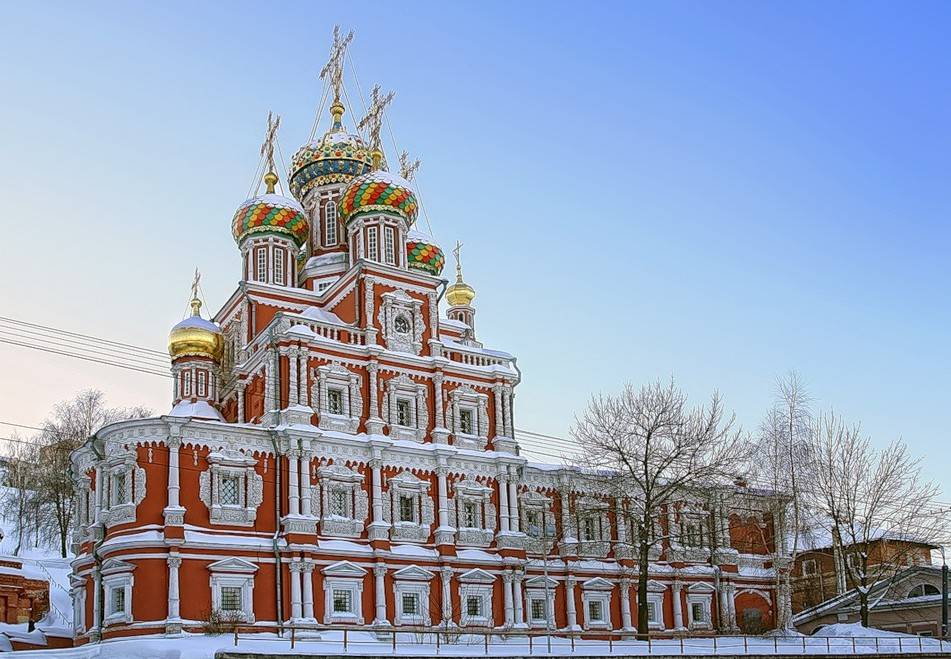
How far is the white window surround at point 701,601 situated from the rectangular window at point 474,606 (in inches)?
408

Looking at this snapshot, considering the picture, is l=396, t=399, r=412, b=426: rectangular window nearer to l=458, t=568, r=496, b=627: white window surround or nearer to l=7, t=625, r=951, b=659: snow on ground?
l=458, t=568, r=496, b=627: white window surround

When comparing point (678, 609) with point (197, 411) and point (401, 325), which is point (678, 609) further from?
point (197, 411)

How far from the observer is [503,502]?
1588 inches

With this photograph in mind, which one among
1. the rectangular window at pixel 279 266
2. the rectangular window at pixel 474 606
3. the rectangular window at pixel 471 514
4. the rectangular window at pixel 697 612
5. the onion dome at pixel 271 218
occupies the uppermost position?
the onion dome at pixel 271 218

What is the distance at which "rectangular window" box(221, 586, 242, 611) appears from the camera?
111 ft

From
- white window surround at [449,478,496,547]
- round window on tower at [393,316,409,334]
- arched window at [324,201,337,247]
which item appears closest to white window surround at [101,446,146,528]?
round window on tower at [393,316,409,334]

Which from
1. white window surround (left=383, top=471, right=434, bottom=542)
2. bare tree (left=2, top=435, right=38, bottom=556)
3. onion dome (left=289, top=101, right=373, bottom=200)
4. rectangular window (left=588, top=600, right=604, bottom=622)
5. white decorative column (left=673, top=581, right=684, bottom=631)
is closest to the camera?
white window surround (left=383, top=471, right=434, bottom=542)

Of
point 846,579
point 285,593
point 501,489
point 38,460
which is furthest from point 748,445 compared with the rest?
point 38,460

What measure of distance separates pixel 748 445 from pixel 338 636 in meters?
17.5

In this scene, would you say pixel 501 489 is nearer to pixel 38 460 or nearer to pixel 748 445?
pixel 748 445

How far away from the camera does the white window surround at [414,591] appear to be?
3678 cm

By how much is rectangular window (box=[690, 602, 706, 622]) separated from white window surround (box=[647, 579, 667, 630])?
5.58 feet

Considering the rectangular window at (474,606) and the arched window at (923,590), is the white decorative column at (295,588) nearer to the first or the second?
the rectangular window at (474,606)

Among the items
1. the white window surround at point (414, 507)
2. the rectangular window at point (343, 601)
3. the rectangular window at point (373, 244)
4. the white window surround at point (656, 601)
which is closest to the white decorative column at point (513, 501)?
the white window surround at point (414, 507)
